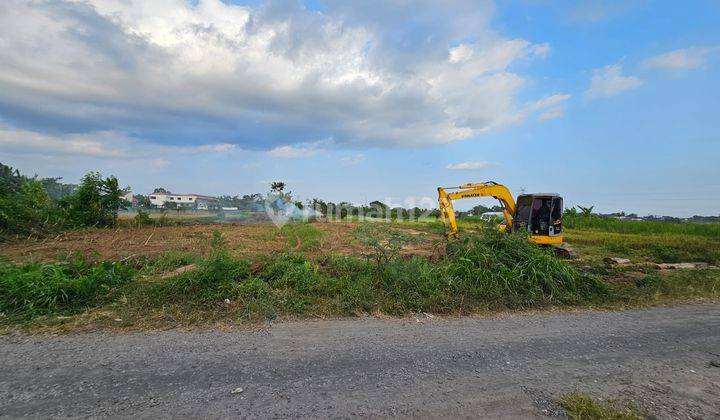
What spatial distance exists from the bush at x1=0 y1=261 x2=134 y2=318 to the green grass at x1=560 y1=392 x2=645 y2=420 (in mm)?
6242

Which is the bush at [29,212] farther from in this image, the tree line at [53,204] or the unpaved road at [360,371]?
the unpaved road at [360,371]

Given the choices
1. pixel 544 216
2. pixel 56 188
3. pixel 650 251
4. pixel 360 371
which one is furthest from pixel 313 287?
pixel 56 188

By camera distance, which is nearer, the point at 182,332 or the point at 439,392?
the point at 439,392

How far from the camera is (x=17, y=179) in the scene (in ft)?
61.4

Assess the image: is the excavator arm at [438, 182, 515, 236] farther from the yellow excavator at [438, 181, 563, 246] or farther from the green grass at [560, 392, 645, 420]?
the green grass at [560, 392, 645, 420]

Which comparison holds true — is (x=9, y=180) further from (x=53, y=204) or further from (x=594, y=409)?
(x=594, y=409)

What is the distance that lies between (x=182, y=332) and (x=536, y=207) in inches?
441

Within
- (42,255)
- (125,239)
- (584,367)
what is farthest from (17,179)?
(584,367)

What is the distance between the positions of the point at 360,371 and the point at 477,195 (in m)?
11.0

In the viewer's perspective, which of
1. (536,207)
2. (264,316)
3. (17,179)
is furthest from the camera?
(17,179)

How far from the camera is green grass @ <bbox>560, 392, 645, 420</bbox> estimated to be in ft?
8.82

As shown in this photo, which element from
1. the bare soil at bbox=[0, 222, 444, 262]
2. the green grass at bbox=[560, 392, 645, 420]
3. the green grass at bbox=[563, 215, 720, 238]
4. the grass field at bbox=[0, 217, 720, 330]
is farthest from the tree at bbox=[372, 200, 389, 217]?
the green grass at bbox=[560, 392, 645, 420]

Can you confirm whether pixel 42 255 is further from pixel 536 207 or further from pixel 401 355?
pixel 536 207

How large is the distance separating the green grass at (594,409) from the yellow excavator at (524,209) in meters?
7.62
